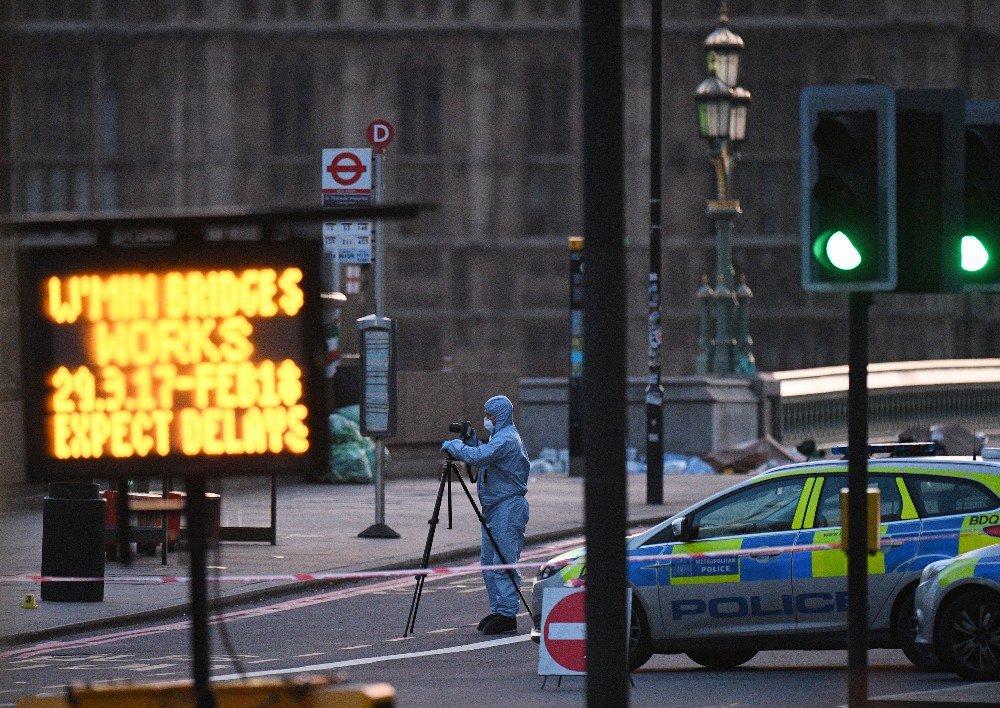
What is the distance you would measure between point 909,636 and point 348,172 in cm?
1025

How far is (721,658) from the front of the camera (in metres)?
14.6

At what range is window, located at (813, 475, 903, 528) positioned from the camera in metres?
13.9

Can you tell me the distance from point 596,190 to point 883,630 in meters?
7.61

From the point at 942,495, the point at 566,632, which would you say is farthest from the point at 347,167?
the point at 566,632

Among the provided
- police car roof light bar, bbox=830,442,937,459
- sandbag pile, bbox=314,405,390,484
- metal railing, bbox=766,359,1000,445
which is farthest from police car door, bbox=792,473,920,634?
→ metal railing, bbox=766,359,1000,445

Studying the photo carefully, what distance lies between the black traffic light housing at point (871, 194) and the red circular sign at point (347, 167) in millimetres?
13764

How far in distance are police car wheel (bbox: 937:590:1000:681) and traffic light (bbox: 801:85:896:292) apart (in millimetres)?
5081

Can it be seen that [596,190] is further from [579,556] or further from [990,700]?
[579,556]

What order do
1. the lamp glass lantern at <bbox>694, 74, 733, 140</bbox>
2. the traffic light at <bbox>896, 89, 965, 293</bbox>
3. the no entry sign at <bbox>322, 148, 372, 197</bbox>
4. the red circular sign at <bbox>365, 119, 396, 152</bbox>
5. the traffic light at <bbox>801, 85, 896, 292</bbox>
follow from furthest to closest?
the lamp glass lantern at <bbox>694, 74, 733, 140</bbox> < the red circular sign at <bbox>365, 119, 396, 152</bbox> < the no entry sign at <bbox>322, 148, 372, 197</bbox> < the traffic light at <bbox>896, 89, 965, 293</bbox> < the traffic light at <bbox>801, 85, 896, 292</bbox>

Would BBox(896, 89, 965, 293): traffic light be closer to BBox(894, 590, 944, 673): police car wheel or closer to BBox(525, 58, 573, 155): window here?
BBox(894, 590, 944, 673): police car wheel

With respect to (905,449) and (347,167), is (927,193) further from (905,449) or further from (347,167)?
(347,167)

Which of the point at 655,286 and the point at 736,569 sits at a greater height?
the point at 655,286

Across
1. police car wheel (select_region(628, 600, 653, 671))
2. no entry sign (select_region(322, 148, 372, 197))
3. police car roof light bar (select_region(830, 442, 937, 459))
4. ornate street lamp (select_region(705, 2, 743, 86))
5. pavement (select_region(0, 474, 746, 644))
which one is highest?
ornate street lamp (select_region(705, 2, 743, 86))

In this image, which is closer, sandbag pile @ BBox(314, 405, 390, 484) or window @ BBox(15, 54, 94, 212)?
sandbag pile @ BBox(314, 405, 390, 484)
